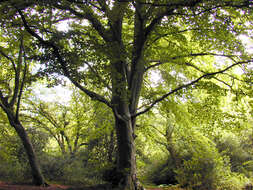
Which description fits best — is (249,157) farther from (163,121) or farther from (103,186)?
(103,186)

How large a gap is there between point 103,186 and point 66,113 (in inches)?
381

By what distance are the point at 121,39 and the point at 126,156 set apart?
3.90 metres

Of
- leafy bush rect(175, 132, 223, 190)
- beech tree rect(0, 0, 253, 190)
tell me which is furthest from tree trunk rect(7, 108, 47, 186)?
leafy bush rect(175, 132, 223, 190)

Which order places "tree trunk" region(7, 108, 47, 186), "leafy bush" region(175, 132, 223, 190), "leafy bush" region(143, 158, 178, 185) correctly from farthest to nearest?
Answer: "leafy bush" region(143, 158, 178, 185) → "tree trunk" region(7, 108, 47, 186) → "leafy bush" region(175, 132, 223, 190)

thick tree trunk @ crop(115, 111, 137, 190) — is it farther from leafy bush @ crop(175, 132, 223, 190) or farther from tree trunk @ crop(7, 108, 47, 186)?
tree trunk @ crop(7, 108, 47, 186)

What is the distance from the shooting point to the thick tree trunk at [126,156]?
228 inches

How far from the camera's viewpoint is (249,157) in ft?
40.7

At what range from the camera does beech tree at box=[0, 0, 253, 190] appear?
4422mm

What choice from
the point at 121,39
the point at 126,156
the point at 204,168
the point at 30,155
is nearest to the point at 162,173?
the point at 204,168

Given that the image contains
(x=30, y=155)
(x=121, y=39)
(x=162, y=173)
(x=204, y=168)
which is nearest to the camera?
(x=121, y=39)

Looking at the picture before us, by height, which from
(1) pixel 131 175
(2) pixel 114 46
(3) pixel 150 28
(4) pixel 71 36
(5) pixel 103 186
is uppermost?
(3) pixel 150 28

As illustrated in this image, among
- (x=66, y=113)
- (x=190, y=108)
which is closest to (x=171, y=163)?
(x=190, y=108)

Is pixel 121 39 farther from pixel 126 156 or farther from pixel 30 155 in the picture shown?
pixel 30 155

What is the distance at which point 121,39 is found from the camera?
631 cm
